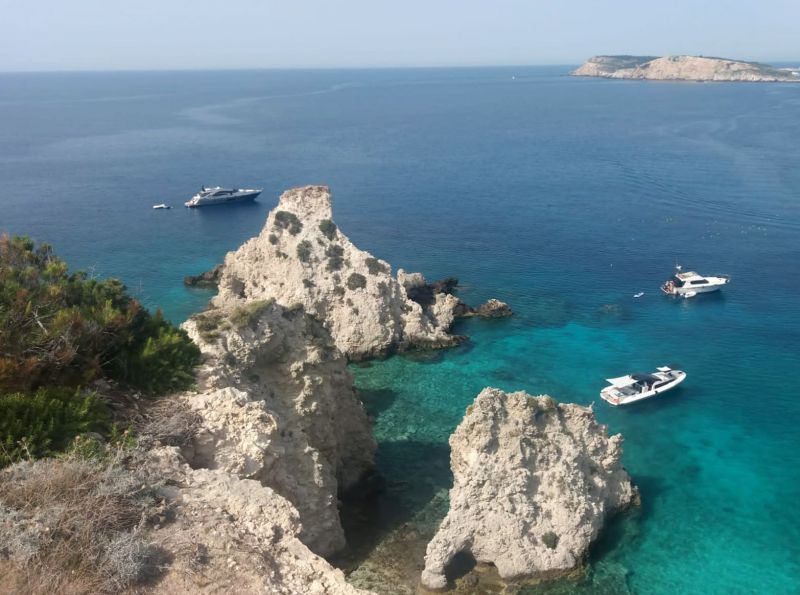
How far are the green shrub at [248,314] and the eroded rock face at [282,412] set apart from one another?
4 cm

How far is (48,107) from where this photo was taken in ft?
654

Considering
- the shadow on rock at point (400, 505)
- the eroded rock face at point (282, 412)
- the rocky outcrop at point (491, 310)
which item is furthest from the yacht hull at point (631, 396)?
the eroded rock face at point (282, 412)

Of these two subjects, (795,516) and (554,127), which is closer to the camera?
(795,516)

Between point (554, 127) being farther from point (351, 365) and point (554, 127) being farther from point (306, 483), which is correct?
point (306, 483)

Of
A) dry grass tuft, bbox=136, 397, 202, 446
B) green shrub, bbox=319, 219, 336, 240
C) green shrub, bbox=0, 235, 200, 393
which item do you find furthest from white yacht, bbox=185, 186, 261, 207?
dry grass tuft, bbox=136, 397, 202, 446

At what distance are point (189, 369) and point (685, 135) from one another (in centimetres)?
12130

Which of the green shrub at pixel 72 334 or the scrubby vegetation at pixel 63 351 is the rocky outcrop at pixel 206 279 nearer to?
the green shrub at pixel 72 334

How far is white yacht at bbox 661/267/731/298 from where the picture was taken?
4916cm

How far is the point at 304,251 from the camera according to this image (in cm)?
4150

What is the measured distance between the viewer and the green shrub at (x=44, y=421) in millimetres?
12656

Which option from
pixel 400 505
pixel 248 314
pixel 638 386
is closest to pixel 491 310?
pixel 638 386

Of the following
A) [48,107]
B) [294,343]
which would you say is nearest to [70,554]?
[294,343]

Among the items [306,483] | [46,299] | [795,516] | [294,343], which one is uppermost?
[46,299]

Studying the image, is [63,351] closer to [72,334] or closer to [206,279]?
[72,334]
